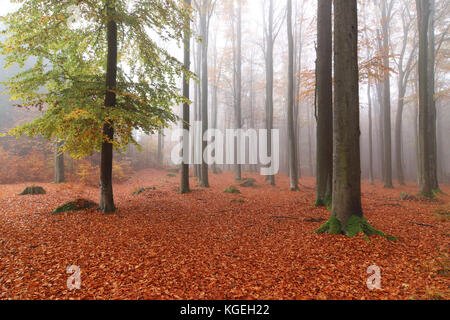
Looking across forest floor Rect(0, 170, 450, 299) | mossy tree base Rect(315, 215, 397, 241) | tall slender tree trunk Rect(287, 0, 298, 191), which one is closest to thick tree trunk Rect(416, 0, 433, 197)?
forest floor Rect(0, 170, 450, 299)

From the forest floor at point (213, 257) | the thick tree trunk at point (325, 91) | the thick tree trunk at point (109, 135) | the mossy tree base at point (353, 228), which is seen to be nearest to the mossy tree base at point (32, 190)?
the forest floor at point (213, 257)

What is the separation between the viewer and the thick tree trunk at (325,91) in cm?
718

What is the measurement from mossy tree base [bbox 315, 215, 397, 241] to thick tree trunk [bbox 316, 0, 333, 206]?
2.75 m

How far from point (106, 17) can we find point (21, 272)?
6.38 metres

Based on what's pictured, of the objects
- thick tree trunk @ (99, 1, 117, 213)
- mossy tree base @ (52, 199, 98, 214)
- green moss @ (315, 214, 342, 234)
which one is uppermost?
thick tree trunk @ (99, 1, 117, 213)

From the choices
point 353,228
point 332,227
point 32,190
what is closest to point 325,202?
point 332,227

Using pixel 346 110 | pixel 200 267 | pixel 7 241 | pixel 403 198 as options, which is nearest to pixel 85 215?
pixel 7 241

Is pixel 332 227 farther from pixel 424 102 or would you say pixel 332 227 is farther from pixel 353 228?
pixel 424 102

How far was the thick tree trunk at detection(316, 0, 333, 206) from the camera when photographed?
7.18 meters

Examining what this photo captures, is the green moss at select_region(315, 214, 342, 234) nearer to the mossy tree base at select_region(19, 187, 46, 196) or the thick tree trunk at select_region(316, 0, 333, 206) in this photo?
the thick tree trunk at select_region(316, 0, 333, 206)

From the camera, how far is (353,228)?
178 inches

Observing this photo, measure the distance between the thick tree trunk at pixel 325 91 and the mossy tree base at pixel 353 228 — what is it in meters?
2.75

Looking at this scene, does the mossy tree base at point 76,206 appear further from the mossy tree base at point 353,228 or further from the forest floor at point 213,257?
the mossy tree base at point 353,228
